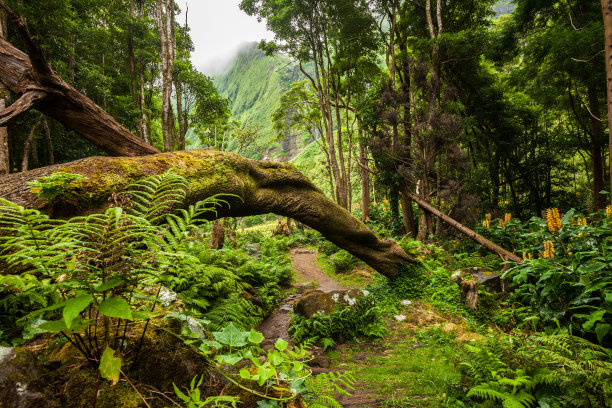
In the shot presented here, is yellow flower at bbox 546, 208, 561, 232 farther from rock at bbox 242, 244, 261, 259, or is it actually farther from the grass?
rock at bbox 242, 244, 261, 259

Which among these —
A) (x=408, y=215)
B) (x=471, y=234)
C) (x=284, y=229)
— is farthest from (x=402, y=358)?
(x=284, y=229)

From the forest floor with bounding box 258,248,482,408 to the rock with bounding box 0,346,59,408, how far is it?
182 cm

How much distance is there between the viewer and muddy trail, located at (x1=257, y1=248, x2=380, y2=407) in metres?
3.03

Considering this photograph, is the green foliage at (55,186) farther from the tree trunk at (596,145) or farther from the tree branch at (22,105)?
the tree trunk at (596,145)

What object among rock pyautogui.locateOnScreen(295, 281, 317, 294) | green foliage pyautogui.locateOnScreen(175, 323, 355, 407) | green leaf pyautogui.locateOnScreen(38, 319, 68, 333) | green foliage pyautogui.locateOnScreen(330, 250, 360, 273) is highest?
green leaf pyautogui.locateOnScreen(38, 319, 68, 333)

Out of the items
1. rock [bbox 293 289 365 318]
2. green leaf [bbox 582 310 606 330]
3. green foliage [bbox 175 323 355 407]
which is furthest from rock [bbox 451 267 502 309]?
green foliage [bbox 175 323 355 407]

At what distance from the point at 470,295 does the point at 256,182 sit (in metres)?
5.19

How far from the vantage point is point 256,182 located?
487 cm

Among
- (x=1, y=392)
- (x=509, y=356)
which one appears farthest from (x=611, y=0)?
(x=1, y=392)

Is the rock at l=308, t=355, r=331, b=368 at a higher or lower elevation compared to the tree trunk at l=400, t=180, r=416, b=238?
lower

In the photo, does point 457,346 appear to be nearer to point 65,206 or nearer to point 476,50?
point 65,206

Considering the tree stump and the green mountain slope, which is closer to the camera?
the tree stump

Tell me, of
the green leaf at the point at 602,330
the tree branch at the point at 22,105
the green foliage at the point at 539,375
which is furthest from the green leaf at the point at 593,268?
the tree branch at the point at 22,105

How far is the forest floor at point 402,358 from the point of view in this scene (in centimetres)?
297
